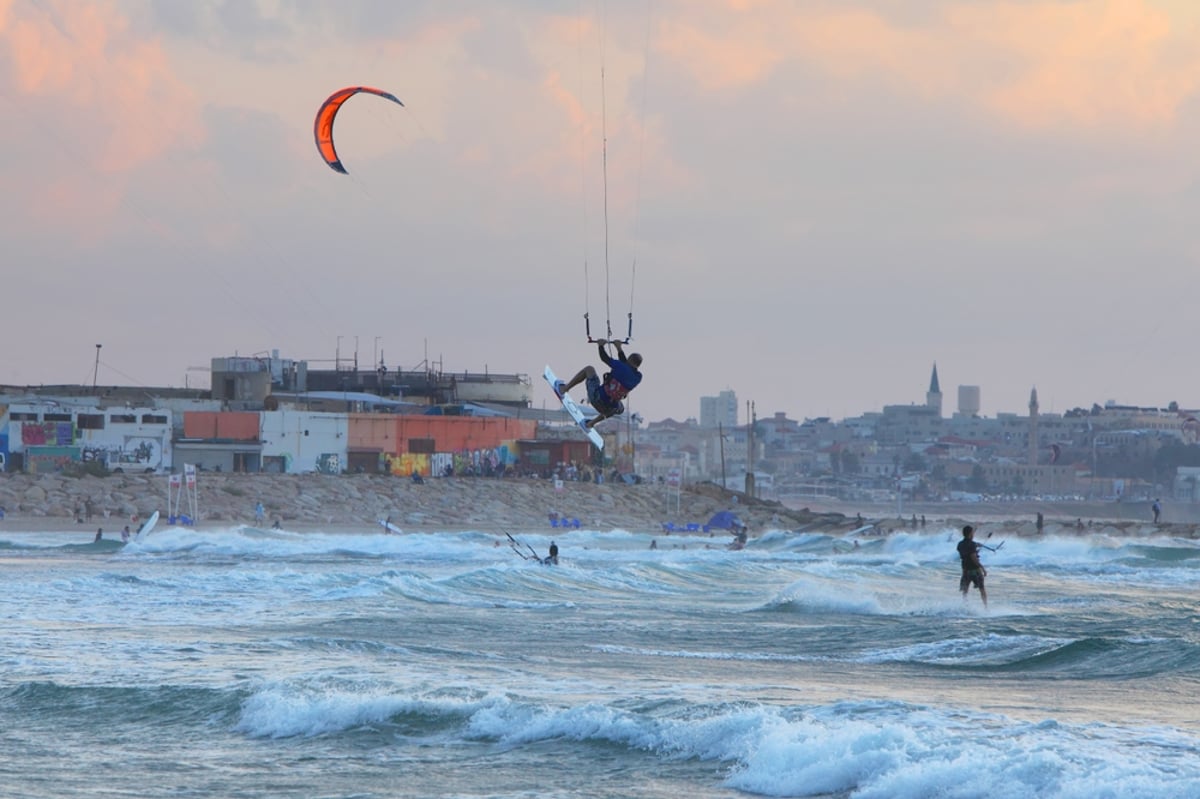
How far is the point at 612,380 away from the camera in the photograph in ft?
49.8

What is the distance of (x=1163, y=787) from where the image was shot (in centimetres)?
977

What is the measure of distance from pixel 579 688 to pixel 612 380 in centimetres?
297

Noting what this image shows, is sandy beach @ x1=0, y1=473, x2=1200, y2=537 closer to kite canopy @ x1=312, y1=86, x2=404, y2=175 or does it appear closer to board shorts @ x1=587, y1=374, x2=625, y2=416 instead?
kite canopy @ x1=312, y1=86, x2=404, y2=175

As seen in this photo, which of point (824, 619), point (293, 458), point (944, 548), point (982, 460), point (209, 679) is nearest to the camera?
point (209, 679)

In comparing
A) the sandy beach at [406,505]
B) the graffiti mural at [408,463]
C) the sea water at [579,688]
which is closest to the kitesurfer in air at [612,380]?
the sea water at [579,688]

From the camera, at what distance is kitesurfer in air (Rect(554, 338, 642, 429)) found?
49.5 ft

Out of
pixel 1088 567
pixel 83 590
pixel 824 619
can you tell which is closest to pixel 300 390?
pixel 1088 567

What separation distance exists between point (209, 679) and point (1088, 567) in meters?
29.9

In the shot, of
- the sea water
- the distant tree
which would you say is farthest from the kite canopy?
the distant tree

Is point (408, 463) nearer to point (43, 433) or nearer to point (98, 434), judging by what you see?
point (98, 434)

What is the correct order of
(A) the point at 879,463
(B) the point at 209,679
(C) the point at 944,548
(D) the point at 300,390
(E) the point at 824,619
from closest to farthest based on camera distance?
(B) the point at 209,679 < (E) the point at 824,619 < (C) the point at 944,548 < (D) the point at 300,390 < (A) the point at 879,463

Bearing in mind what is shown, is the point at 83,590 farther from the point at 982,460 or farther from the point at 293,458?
the point at 982,460

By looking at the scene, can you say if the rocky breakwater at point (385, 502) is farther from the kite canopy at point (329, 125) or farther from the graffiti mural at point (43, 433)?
the kite canopy at point (329, 125)

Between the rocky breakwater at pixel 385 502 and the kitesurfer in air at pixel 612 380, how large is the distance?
34129 millimetres
